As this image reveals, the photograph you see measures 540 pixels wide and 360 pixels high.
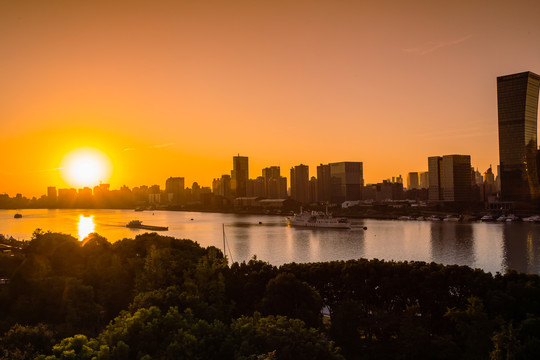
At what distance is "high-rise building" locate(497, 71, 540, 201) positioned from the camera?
70.7 m

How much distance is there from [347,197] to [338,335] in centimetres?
11227

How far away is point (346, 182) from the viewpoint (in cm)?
12144

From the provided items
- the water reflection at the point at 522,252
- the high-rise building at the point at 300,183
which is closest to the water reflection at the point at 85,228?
the water reflection at the point at 522,252

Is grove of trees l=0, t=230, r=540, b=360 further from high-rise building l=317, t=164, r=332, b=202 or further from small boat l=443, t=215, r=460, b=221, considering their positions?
high-rise building l=317, t=164, r=332, b=202

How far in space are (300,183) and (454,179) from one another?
45247 mm

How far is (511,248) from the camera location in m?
29.4

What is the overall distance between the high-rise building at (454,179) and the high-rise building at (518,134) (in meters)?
17.3

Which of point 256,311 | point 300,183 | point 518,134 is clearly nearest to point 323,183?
point 300,183

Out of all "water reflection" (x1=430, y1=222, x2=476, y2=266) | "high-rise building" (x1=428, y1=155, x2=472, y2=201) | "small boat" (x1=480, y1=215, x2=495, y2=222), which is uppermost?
"high-rise building" (x1=428, y1=155, x2=472, y2=201)

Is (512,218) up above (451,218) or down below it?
above

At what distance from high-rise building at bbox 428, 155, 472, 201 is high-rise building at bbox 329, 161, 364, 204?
27826mm

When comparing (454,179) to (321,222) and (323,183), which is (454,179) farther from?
(321,222)

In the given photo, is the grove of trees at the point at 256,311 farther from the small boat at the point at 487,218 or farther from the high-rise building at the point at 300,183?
the high-rise building at the point at 300,183

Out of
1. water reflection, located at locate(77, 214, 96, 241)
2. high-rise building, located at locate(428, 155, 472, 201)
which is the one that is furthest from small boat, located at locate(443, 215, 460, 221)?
water reflection, located at locate(77, 214, 96, 241)
